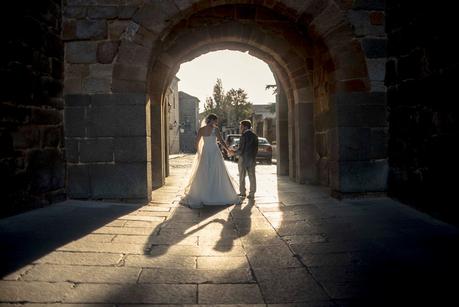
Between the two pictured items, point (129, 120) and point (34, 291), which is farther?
point (129, 120)

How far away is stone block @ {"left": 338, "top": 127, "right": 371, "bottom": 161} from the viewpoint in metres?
4.93

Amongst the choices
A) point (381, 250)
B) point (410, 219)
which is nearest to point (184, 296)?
point (381, 250)

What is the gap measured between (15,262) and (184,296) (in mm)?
1339

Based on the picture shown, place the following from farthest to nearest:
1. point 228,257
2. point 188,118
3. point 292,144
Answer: point 188,118 → point 292,144 → point 228,257

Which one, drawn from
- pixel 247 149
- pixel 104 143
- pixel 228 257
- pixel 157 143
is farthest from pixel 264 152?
pixel 228 257

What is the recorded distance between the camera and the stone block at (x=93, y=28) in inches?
187

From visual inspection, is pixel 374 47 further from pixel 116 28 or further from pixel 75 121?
pixel 75 121

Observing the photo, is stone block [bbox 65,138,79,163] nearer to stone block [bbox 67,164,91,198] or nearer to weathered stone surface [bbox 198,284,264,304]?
stone block [bbox 67,164,91,198]

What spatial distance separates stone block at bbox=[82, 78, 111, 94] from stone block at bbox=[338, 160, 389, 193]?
349 cm

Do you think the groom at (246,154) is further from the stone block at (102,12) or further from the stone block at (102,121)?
the stone block at (102,12)

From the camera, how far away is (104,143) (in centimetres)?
483

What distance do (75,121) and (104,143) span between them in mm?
509

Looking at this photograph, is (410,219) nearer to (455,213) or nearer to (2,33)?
(455,213)

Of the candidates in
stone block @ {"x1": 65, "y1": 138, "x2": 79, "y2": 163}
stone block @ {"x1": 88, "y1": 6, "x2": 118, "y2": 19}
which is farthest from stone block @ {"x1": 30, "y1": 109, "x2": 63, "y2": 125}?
stone block @ {"x1": 88, "y1": 6, "x2": 118, "y2": 19}
